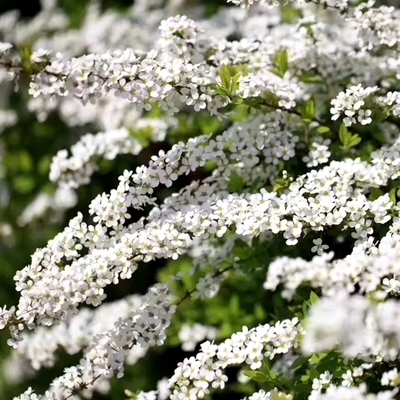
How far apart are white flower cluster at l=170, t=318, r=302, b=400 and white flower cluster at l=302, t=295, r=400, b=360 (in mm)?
341

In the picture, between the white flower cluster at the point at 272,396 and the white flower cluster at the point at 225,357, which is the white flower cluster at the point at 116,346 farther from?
the white flower cluster at the point at 272,396

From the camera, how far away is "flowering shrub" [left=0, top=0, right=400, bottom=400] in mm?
1546

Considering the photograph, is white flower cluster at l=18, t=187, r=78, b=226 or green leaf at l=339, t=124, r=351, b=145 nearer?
green leaf at l=339, t=124, r=351, b=145

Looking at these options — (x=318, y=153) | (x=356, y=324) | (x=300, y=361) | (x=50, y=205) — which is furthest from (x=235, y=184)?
(x=50, y=205)

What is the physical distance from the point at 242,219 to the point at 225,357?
0.97 feet

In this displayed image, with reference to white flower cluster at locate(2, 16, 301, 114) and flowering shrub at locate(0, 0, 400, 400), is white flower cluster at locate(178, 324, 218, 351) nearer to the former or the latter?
flowering shrub at locate(0, 0, 400, 400)

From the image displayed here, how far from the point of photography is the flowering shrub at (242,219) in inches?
60.9

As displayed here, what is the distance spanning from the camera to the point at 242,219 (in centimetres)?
167

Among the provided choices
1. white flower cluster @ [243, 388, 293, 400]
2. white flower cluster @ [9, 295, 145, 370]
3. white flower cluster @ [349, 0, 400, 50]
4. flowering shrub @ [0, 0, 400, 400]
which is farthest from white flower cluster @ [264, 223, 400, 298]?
white flower cluster @ [9, 295, 145, 370]

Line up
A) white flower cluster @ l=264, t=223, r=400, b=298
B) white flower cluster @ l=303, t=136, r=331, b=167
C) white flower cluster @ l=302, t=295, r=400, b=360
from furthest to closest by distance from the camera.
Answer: white flower cluster @ l=303, t=136, r=331, b=167 → white flower cluster @ l=264, t=223, r=400, b=298 → white flower cluster @ l=302, t=295, r=400, b=360

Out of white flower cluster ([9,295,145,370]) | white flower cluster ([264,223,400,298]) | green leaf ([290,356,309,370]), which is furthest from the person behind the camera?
white flower cluster ([9,295,145,370])

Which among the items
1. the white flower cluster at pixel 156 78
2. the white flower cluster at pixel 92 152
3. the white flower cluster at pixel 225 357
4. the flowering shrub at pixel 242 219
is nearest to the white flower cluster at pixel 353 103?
the flowering shrub at pixel 242 219

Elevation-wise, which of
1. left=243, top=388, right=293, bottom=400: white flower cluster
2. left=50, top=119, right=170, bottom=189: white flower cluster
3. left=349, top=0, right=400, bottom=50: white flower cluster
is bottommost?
left=243, top=388, right=293, bottom=400: white flower cluster

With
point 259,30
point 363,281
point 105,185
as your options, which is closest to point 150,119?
point 259,30
